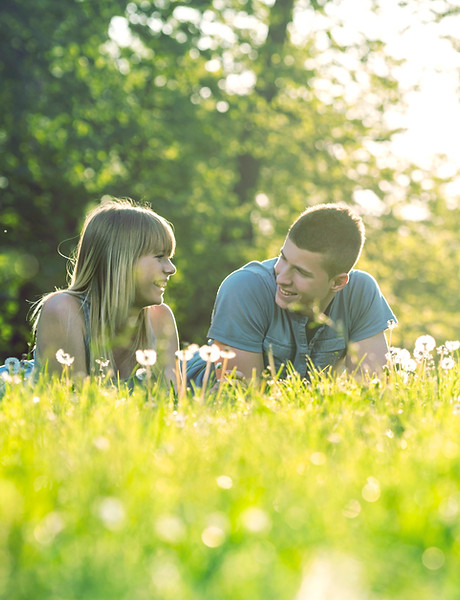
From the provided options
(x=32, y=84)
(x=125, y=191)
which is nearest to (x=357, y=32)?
(x=125, y=191)

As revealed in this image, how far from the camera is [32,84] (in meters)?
13.3

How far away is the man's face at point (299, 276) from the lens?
518cm

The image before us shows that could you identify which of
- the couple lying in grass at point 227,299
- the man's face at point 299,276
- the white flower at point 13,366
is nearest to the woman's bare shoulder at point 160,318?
the couple lying in grass at point 227,299

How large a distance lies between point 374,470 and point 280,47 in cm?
Result: 1669

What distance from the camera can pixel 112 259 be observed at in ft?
17.4

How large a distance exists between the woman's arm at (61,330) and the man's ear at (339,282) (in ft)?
5.97

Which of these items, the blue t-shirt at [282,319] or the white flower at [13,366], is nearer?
the white flower at [13,366]

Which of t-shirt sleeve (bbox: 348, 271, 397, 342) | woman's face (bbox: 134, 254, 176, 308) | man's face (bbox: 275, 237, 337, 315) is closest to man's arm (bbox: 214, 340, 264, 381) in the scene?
man's face (bbox: 275, 237, 337, 315)

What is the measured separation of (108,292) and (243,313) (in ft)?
3.18

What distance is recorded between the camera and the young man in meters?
5.23

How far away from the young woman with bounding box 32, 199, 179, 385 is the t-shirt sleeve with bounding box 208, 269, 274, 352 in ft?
1.37

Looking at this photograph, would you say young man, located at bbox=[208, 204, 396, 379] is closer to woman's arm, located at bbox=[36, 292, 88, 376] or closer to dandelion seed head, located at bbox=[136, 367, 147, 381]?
dandelion seed head, located at bbox=[136, 367, 147, 381]

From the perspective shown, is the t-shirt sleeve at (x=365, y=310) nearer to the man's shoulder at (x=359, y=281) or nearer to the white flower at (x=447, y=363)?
the man's shoulder at (x=359, y=281)

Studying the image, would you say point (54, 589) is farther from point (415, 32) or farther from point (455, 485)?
point (415, 32)
